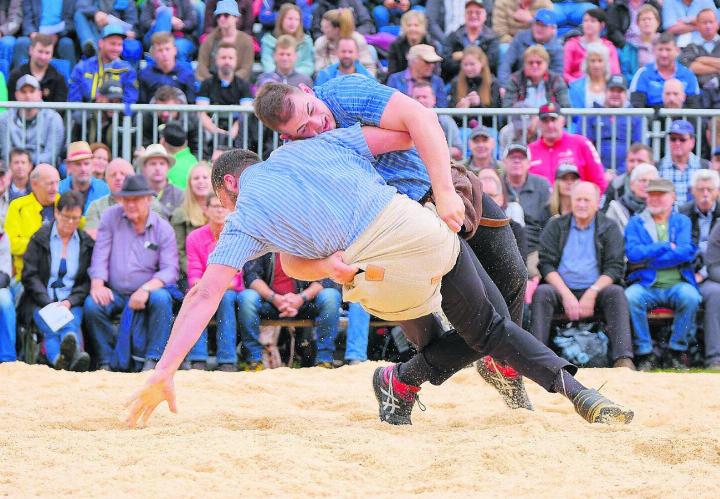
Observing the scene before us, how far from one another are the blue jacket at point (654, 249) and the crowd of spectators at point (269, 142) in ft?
0.06

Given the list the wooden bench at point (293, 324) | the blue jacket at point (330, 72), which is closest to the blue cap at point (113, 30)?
the blue jacket at point (330, 72)

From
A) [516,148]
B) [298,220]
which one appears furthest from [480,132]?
[298,220]

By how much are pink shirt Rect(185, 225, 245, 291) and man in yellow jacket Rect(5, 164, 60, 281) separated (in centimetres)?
124

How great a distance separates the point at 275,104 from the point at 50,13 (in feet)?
30.3

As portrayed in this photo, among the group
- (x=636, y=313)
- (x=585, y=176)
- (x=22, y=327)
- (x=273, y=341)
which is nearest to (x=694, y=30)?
(x=585, y=176)

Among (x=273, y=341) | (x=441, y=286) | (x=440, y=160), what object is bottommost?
(x=273, y=341)

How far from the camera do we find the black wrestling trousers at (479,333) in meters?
5.42

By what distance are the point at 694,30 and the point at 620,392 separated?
7156 mm

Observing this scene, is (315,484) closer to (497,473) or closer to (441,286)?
(497,473)

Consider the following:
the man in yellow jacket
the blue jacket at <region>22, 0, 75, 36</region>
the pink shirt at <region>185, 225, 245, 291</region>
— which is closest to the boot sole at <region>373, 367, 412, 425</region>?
the pink shirt at <region>185, 225, 245, 291</region>

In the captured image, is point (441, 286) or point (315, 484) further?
point (441, 286)

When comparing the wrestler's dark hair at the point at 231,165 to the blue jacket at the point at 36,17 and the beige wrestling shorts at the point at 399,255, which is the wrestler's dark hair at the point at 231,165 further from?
the blue jacket at the point at 36,17

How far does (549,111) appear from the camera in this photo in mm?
10992

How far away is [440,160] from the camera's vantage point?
513 cm
